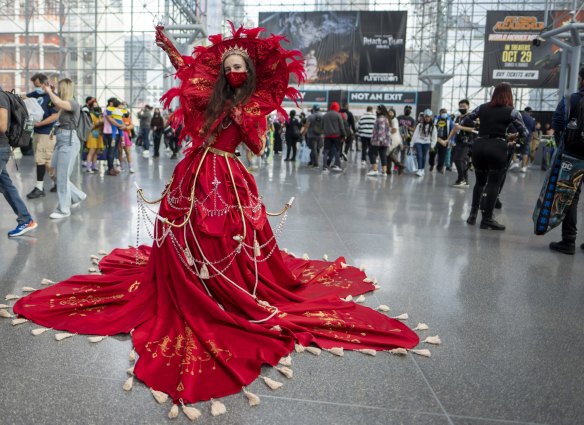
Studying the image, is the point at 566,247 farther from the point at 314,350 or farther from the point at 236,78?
the point at 236,78

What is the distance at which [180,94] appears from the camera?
282 centimetres

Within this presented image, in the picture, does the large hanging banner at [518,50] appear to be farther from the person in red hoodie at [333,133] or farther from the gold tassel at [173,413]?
the gold tassel at [173,413]

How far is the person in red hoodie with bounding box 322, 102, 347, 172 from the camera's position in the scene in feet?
36.8

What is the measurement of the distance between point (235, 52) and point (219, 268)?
117 cm

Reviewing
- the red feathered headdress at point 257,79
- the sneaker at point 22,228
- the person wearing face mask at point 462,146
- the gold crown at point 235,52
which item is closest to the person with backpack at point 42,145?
the sneaker at point 22,228

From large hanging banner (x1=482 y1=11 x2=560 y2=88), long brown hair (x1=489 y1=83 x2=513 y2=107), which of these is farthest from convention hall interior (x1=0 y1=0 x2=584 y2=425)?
large hanging banner (x1=482 y1=11 x2=560 y2=88)

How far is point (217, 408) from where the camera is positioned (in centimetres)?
194

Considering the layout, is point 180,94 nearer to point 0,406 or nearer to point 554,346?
point 0,406

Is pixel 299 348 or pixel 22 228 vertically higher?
pixel 22 228

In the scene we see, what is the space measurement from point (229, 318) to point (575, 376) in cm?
160

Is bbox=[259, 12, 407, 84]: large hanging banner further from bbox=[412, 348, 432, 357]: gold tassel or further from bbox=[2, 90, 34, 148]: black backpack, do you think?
bbox=[412, 348, 432, 357]: gold tassel

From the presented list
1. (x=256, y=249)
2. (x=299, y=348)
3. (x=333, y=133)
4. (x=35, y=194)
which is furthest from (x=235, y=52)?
(x=333, y=133)

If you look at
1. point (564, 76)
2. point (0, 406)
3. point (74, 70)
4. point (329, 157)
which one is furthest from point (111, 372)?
point (74, 70)

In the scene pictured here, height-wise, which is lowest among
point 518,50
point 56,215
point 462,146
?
point 56,215
